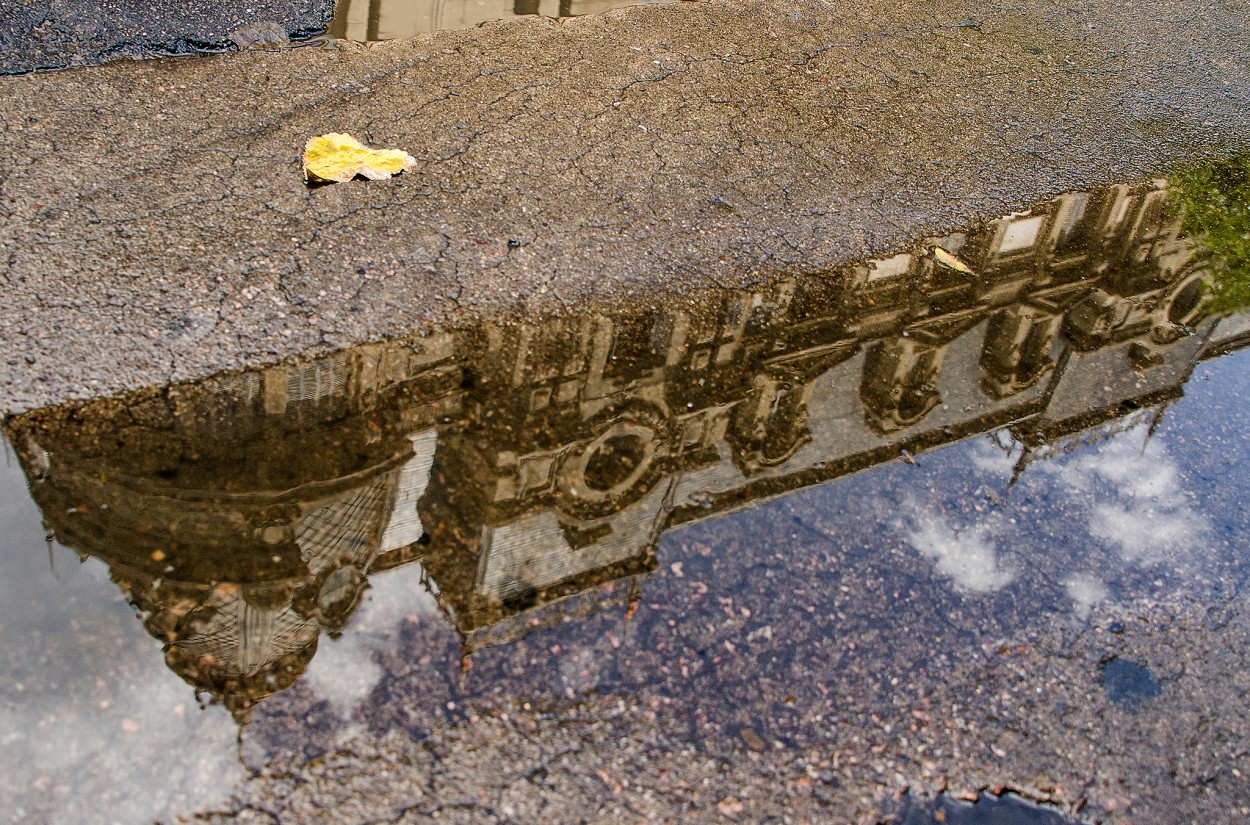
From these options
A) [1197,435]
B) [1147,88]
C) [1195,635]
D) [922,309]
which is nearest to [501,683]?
[1195,635]

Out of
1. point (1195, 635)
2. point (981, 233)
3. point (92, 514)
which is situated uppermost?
point (981, 233)

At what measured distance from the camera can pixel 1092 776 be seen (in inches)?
116

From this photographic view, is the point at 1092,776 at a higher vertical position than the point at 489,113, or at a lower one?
lower

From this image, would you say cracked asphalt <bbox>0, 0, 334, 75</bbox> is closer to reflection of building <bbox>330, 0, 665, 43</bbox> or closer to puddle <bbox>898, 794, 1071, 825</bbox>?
reflection of building <bbox>330, 0, 665, 43</bbox>

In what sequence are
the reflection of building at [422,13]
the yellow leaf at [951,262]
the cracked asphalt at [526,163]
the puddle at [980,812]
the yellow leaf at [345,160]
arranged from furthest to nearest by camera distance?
the reflection of building at [422,13] < the yellow leaf at [951,262] < the yellow leaf at [345,160] < the cracked asphalt at [526,163] < the puddle at [980,812]

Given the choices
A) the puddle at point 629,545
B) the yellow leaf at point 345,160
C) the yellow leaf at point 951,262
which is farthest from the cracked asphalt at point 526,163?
the puddle at point 629,545

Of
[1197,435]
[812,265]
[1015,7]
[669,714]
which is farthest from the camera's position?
[1015,7]

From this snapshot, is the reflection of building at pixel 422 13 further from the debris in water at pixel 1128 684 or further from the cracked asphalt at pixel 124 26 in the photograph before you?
the debris in water at pixel 1128 684

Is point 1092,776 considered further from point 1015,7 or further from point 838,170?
point 1015,7

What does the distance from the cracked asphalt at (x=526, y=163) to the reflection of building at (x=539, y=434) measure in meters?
0.20

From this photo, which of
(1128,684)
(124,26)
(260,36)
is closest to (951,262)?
(1128,684)

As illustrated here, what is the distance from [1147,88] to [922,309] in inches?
125

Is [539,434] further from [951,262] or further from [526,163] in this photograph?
[951,262]

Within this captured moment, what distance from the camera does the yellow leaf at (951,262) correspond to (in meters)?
4.71
